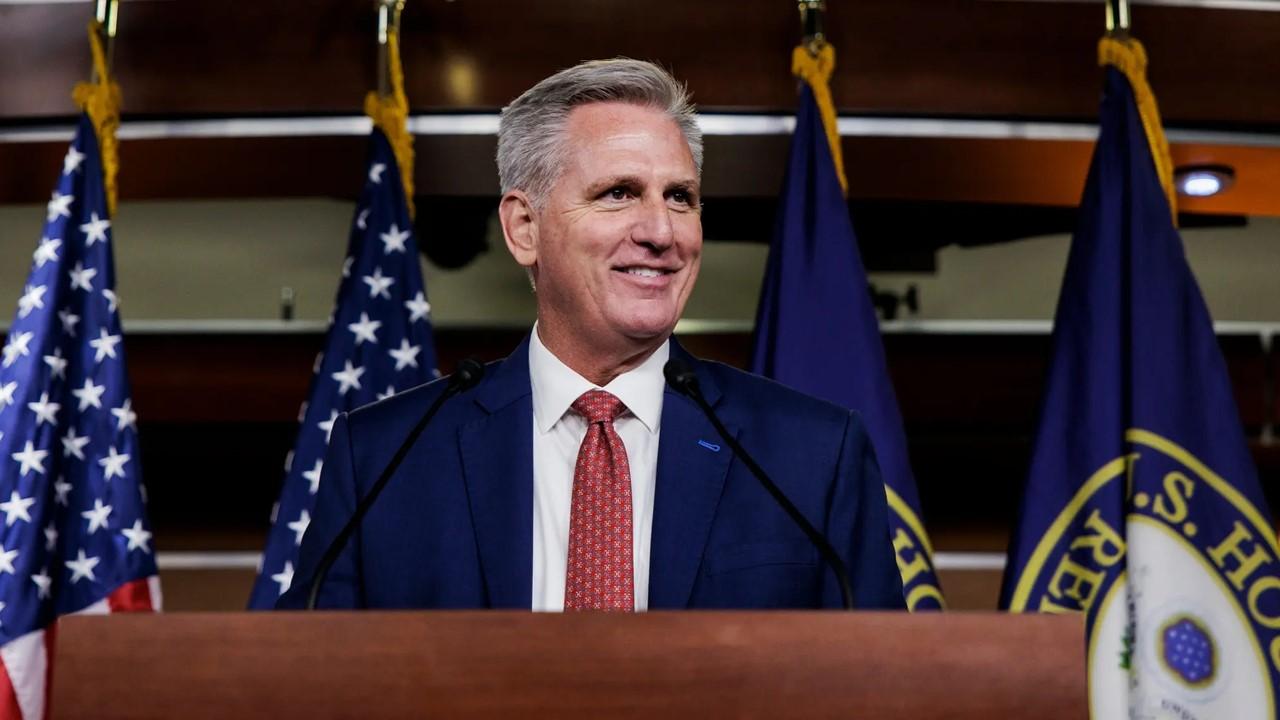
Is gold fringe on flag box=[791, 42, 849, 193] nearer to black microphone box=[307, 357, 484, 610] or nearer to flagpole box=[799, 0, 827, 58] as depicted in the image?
flagpole box=[799, 0, 827, 58]

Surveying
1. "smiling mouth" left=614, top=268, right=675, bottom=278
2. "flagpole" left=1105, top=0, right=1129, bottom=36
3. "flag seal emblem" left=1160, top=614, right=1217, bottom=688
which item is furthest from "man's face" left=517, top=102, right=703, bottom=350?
"flagpole" left=1105, top=0, right=1129, bottom=36

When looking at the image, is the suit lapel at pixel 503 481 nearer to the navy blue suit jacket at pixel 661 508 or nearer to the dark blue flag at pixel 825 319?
the navy blue suit jacket at pixel 661 508

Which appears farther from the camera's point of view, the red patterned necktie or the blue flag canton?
the blue flag canton

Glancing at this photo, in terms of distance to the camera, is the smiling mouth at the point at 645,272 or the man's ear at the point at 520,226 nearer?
the smiling mouth at the point at 645,272

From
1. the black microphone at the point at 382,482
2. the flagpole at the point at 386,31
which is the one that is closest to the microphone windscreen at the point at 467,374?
the black microphone at the point at 382,482

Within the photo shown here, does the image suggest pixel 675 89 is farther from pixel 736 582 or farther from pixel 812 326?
pixel 812 326

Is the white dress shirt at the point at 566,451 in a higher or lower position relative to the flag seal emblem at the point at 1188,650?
higher

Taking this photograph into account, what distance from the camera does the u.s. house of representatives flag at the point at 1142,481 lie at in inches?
106

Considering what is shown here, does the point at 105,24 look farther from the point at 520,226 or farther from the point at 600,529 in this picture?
the point at 600,529

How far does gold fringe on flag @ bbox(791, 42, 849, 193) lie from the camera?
3.06 m

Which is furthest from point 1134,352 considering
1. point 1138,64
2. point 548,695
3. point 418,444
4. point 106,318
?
point 106,318

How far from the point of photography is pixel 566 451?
1.80 m

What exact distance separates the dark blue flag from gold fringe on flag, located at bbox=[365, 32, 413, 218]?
941 mm

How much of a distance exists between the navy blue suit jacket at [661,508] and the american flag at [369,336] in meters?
1.20
